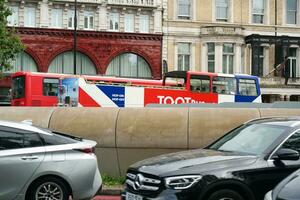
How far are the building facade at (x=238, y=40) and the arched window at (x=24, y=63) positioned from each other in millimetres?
11056

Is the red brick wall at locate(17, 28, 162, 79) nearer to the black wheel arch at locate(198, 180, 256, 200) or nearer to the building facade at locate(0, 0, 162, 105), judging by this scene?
the building facade at locate(0, 0, 162, 105)

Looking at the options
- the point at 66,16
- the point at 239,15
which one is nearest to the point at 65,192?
the point at 66,16

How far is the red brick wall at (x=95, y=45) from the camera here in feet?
150

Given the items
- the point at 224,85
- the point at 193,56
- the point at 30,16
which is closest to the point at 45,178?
the point at 224,85

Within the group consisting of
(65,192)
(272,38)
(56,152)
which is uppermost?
(272,38)

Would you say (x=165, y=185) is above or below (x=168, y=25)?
below

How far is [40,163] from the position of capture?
29.7ft

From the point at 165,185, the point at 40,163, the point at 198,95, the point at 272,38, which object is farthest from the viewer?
the point at 272,38

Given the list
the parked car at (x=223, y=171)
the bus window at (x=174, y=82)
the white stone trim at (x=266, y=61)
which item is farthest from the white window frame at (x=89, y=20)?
the parked car at (x=223, y=171)

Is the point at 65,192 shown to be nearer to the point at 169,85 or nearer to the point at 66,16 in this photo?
the point at 169,85

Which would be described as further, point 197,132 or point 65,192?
point 197,132

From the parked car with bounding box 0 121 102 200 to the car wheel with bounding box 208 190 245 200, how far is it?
107 inches

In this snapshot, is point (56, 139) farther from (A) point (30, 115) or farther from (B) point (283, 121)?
(A) point (30, 115)

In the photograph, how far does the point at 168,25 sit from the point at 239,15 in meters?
6.76
